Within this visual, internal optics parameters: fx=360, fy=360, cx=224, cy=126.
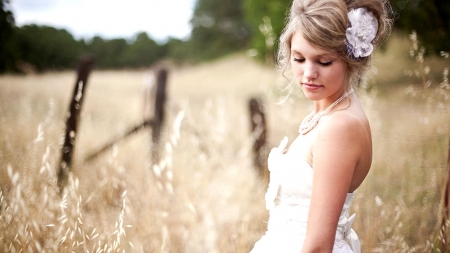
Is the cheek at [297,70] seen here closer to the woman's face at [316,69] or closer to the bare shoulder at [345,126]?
the woman's face at [316,69]

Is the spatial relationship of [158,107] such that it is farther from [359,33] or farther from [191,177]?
[359,33]

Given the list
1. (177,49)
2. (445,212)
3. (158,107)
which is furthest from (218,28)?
(445,212)

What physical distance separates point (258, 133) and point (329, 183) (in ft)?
9.45

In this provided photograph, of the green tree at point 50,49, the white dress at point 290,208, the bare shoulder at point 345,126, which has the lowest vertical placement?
the green tree at point 50,49

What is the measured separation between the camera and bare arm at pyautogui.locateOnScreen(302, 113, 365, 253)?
1.19 m

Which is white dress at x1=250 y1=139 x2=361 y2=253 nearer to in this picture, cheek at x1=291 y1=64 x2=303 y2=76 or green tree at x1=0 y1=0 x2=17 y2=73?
cheek at x1=291 y1=64 x2=303 y2=76

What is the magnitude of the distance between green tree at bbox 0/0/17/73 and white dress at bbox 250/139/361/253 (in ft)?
10.1

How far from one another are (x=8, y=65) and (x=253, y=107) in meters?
3.12

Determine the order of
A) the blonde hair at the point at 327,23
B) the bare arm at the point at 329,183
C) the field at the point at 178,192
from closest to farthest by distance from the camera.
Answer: the bare arm at the point at 329,183 < the blonde hair at the point at 327,23 < the field at the point at 178,192

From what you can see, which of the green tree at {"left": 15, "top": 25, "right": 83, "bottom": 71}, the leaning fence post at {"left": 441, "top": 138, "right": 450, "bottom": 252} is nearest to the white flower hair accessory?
the leaning fence post at {"left": 441, "top": 138, "right": 450, "bottom": 252}

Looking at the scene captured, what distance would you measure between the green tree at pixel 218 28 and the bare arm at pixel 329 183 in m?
42.1

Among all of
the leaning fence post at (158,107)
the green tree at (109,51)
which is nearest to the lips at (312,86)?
the leaning fence post at (158,107)

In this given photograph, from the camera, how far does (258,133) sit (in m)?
4.07

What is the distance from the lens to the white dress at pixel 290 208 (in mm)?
1396
